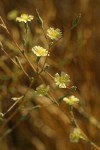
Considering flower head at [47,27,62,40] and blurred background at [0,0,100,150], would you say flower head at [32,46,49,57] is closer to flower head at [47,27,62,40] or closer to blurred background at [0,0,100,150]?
flower head at [47,27,62,40]

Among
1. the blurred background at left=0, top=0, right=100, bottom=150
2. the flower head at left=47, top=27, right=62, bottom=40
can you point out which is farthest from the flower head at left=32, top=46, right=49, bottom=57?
the blurred background at left=0, top=0, right=100, bottom=150

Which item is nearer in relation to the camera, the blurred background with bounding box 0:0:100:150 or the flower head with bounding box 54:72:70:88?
the flower head with bounding box 54:72:70:88

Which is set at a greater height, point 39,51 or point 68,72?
point 68,72

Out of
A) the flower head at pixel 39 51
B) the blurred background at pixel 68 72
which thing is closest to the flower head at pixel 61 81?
the flower head at pixel 39 51

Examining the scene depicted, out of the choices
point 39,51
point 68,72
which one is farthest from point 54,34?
point 68,72

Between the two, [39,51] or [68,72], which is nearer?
[39,51]

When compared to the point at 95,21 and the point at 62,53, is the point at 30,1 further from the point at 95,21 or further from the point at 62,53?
the point at 95,21

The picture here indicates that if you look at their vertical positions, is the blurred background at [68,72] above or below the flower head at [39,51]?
above

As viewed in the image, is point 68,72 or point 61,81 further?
point 68,72

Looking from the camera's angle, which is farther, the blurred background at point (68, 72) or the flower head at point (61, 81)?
the blurred background at point (68, 72)

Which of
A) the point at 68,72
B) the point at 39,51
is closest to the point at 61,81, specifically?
the point at 39,51

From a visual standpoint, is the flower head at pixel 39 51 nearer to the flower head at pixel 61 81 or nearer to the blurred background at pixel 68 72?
the flower head at pixel 61 81

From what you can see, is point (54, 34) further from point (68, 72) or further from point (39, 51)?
point (68, 72)
